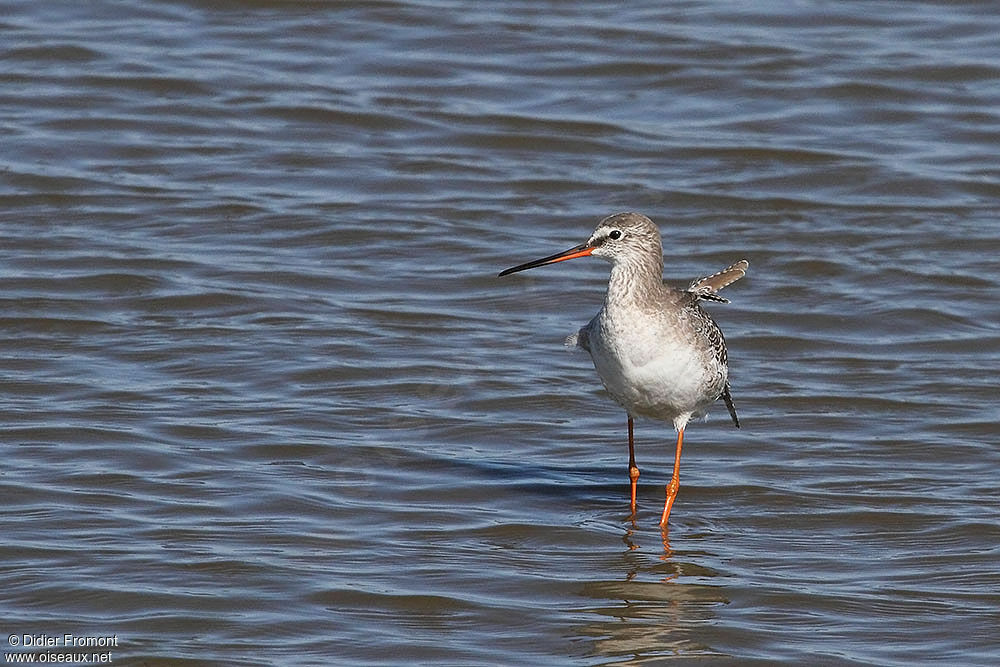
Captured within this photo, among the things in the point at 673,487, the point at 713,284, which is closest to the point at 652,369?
the point at 673,487

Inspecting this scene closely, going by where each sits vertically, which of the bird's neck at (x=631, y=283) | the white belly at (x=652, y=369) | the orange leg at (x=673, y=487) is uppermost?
the bird's neck at (x=631, y=283)

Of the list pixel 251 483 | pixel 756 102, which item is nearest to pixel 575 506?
pixel 251 483

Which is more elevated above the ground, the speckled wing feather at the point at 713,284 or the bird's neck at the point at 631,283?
the bird's neck at the point at 631,283

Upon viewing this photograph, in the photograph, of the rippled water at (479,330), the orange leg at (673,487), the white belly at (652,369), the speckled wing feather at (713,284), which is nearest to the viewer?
the rippled water at (479,330)

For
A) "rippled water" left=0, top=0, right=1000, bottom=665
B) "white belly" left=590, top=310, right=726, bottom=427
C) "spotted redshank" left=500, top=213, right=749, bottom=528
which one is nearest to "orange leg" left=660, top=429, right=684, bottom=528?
"spotted redshank" left=500, top=213, right=749, bottom=528

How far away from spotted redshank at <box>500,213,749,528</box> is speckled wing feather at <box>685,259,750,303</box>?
1.44 ft

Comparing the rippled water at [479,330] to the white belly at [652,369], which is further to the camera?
the white belly at [652,369]

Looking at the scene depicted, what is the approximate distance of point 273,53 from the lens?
1633 centimetres

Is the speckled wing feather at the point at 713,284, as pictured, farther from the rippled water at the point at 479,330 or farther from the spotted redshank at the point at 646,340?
the rippled water at the point at 479,330

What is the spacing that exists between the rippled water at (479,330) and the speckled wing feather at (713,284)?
0.83 meters

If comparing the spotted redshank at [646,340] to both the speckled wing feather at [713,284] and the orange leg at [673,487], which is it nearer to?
the orange leg at [673,487]

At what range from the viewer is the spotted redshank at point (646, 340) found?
328 inches

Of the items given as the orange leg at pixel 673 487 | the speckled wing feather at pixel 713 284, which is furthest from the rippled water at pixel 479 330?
the speckled wing feather at pixel 713 284

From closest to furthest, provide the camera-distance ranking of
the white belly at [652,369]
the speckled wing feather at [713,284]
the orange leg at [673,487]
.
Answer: the white belly at [652,369]
the orange leg at [673,487]
the speckled wing feather at [713,284]
